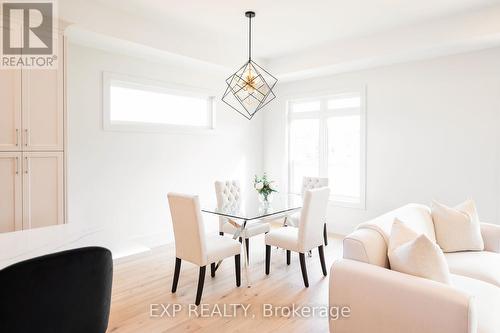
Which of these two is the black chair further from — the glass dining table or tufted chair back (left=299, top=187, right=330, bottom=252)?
tufted chair back (left=299, top=187, right=330, bottom=252)

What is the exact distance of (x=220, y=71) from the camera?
520cm

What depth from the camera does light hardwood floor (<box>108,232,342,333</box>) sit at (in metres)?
2.53

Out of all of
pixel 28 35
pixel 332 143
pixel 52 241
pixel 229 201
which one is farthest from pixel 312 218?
pixel 28 35

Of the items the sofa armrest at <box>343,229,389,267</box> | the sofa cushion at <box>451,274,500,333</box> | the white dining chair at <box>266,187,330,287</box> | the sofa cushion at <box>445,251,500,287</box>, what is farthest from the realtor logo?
the sofa cushion at <box>445,251,500,287</box>

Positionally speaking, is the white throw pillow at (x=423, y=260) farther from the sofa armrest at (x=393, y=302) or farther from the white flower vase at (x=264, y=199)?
the white flower vase at (x=264, y=199)

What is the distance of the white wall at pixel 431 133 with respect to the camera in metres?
4.02

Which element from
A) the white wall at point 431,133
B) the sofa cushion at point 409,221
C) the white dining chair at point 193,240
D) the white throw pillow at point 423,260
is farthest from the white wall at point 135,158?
the white throw pillow at point 423,260

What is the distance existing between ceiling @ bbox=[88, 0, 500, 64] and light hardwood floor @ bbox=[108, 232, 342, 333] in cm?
278

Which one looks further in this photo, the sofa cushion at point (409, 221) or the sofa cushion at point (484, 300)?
the sofa cushion at point (409, 221)

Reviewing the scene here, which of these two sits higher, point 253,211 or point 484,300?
point 253,211

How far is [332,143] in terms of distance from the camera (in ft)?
17.8

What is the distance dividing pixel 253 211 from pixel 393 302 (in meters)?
1.80

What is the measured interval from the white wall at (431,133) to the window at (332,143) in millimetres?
174

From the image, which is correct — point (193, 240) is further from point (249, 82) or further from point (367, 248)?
point (249, 82)
